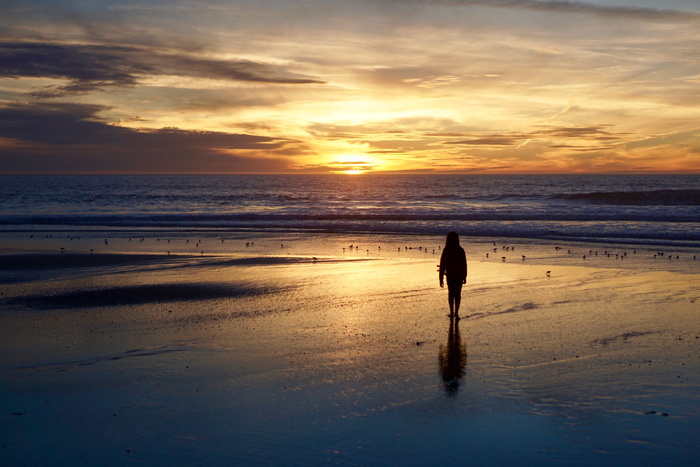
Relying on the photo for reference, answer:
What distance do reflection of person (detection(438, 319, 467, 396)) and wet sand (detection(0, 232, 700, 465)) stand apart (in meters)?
0.04

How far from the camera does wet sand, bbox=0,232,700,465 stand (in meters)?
5.32

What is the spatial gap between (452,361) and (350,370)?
1.49m

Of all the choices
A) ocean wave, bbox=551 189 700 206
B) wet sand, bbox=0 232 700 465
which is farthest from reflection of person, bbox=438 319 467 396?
ocean wave, bbox=551 189 700 206

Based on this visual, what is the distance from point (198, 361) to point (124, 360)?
1064mm

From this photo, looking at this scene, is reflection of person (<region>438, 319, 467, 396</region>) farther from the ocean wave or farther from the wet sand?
the ocean wave

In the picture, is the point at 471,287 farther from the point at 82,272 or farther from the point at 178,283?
the point at 82,272

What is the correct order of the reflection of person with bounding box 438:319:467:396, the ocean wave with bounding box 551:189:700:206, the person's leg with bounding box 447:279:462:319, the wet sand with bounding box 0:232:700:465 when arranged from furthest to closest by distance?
the ocean wave with bounding box 551:189:700:206, the person's leg with bounding box 447:279:462:319, the reflection of person with bounding box 438:319:467:396, the wet sand with bounding box 0:232:700:465

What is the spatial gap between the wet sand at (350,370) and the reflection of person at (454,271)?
1.37ft

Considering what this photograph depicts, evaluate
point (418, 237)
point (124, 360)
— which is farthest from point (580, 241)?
Result: point (124, 360)

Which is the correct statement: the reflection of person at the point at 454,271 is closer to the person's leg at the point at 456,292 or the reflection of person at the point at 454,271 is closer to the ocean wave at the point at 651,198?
the person's leg at the point at 456,292

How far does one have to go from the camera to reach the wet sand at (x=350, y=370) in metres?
5.32

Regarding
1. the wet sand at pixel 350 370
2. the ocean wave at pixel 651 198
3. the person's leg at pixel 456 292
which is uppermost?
the ocean wave at pixel 651 198

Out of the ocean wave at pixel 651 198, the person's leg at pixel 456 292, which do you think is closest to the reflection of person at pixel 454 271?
the person's leg at pixel 456 292

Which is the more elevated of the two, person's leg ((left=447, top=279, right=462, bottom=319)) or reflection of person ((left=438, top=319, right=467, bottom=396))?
person's leg ((left=447, top=279, right=462, bottom=319))
